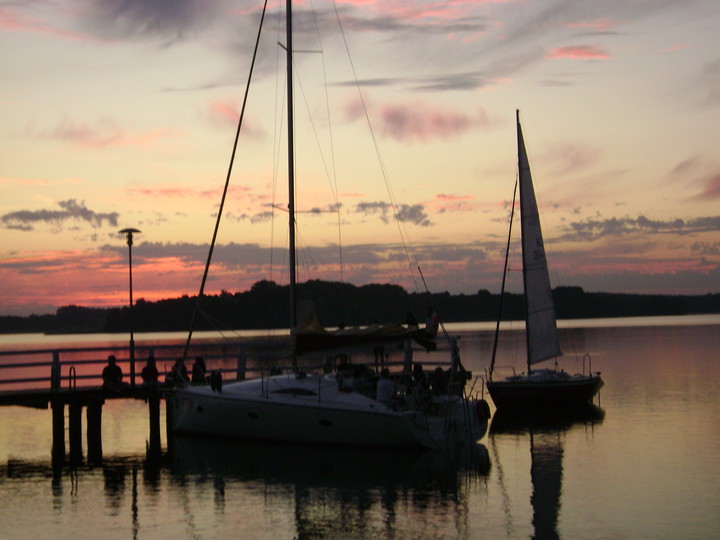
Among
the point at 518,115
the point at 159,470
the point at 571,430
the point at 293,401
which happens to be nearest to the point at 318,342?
the point at 293,401

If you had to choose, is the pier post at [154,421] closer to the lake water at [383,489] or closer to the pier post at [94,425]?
the lake water at [383,489]

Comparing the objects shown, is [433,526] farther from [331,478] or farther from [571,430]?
[571,430]

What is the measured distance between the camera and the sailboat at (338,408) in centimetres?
2767

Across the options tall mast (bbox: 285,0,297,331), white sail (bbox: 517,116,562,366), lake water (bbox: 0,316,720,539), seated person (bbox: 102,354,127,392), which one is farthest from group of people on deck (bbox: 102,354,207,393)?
white sail (bbox: 517,116,562,366)

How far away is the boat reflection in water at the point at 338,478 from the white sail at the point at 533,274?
13915mm

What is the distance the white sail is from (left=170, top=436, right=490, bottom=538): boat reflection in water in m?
13.9

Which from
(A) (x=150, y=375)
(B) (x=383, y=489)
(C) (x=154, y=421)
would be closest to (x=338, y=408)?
(B) (x=383, y=489)

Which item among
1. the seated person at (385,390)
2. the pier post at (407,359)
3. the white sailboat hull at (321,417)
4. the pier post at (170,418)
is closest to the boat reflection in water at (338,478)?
the white sailboat hull at (321,417)

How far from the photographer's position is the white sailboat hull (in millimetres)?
27609

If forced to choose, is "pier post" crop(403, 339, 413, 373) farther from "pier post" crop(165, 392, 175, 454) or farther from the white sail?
the white sail

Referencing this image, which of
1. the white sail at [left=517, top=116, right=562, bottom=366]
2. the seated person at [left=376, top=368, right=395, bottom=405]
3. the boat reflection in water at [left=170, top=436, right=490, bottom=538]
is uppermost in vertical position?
the white sail at [left=517, top=116, right=562, bottom=366]

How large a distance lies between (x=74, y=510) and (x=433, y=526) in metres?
8.22

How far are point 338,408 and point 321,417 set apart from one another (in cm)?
63

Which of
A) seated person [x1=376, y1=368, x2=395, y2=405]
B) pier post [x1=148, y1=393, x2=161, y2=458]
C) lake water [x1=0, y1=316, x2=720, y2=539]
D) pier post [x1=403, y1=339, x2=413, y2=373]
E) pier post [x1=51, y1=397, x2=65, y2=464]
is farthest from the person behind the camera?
pier post [x1=148, y1=393, x2=161, y2=458]
